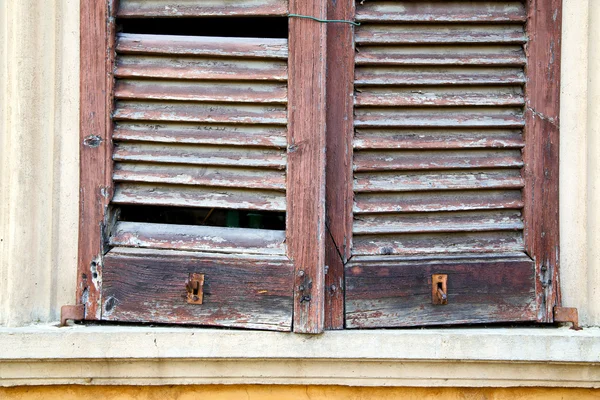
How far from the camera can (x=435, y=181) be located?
6.34ft

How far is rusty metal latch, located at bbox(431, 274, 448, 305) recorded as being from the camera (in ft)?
6.20

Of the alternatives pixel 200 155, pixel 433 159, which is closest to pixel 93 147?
pixel 200 155

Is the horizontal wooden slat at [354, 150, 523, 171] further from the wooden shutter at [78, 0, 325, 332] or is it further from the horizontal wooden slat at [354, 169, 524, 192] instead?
the wooden shutter at [78, 0, 325, 332]

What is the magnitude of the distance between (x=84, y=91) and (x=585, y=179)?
57.9 inches

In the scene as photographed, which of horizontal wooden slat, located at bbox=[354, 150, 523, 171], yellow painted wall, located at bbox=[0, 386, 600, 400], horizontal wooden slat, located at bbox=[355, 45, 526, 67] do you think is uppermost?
horizontal wooden slat, located at bbox=[355, 45, 526, 67]

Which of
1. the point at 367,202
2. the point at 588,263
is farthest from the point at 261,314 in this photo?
the point at 588,263

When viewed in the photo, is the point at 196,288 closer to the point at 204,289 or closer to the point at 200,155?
the point at 204,289

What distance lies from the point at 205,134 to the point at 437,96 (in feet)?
2.23

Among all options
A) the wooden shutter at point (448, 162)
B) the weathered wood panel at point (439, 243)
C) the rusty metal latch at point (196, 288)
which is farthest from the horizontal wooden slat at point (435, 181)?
the rusty metal latch at point (196, 288)

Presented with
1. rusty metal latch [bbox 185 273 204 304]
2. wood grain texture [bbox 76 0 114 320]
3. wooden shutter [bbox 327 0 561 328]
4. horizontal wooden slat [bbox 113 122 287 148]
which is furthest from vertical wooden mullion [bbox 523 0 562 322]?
wood grain texture [bbox 76 0 114 320]

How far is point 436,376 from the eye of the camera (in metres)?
1.86

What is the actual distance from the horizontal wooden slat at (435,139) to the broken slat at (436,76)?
5.4 inches

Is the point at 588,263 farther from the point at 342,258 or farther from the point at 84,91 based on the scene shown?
the point at 84,91

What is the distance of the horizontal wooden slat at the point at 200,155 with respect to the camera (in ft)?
6.19
